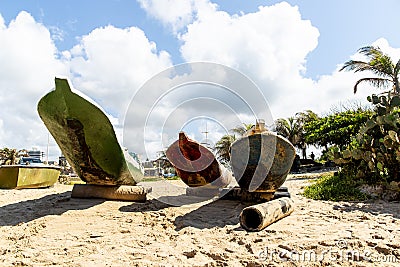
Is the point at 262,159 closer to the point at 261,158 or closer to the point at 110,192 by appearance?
the point at 261,158

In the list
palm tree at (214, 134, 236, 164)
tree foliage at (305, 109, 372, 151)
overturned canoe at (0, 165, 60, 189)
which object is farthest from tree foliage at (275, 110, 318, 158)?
overturned canoe at (0, 165, 60, 189)

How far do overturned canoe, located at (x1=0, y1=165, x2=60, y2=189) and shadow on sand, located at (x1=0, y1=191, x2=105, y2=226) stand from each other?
3082 millimetres

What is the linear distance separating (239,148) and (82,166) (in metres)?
2.28

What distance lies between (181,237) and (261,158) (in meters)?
1.76

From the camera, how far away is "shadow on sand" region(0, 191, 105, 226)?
3.37m

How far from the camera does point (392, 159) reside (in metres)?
5.42

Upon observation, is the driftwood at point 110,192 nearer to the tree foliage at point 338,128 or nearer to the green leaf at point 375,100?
the green leaf at point 375,100

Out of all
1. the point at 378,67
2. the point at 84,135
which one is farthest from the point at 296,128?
the point at 84,135

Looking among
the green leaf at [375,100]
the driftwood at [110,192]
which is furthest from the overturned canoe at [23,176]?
the green leaf at [375,100]

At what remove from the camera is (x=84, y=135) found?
3844mm

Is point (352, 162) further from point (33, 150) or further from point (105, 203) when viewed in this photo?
point (33, 150)

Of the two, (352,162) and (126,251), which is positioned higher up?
(352,162)

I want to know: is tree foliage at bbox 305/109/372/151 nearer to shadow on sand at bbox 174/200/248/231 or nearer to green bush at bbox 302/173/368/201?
green bush at bbox 302/173/368/201

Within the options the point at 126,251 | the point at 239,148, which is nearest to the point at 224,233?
the point at 126,251
